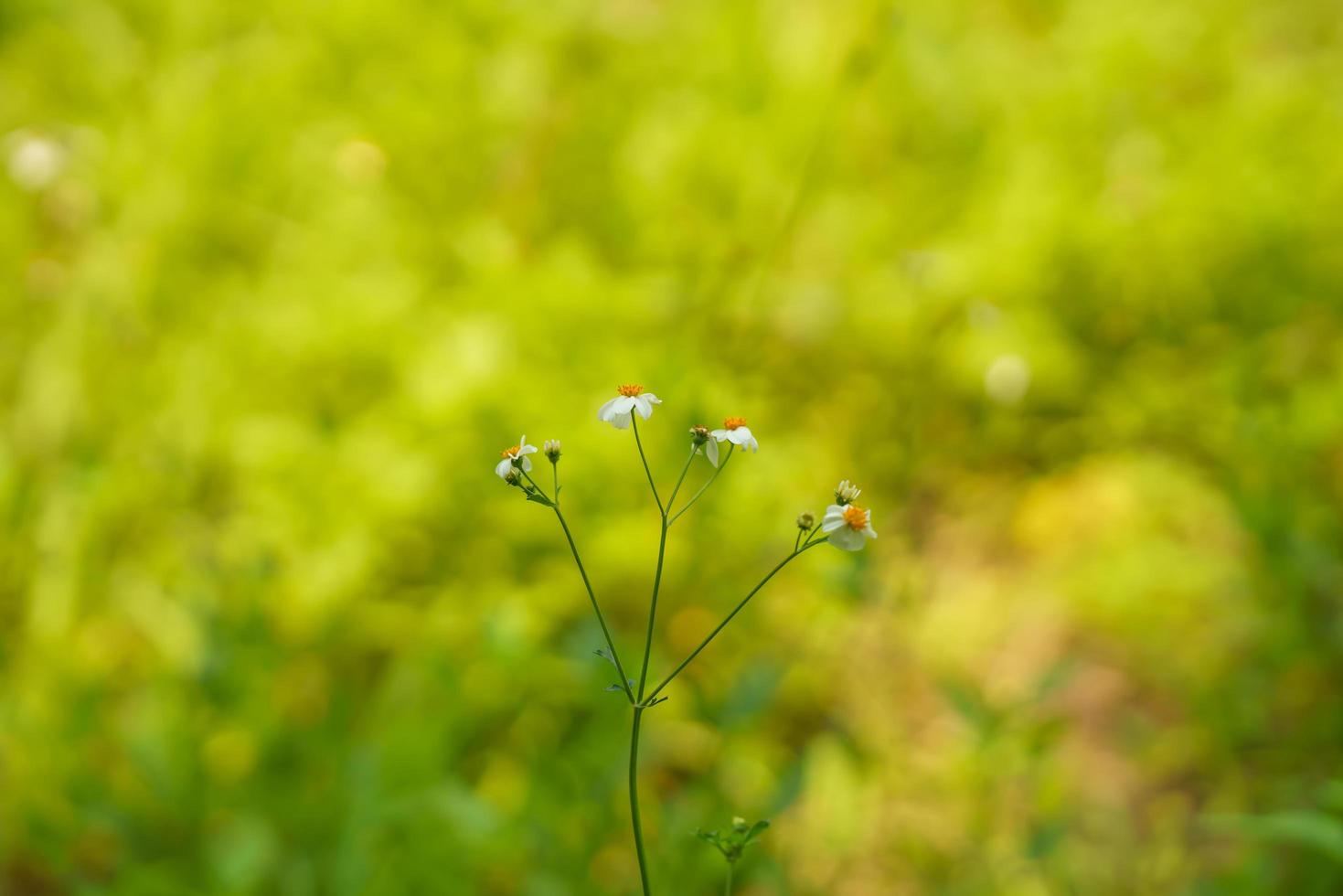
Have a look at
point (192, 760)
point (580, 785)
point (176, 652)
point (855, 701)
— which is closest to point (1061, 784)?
point (855, 701)

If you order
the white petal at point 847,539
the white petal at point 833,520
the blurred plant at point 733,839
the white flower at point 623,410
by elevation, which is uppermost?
the white flower at point 623,410

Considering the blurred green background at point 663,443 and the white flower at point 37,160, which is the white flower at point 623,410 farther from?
the white flower at point 37,160

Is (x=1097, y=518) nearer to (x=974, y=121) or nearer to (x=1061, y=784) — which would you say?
(x=1061, y=784)

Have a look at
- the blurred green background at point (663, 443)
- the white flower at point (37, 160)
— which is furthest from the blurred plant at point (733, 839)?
the white flower at point (37, 160)

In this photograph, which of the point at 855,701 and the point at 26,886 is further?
the point at 855,701

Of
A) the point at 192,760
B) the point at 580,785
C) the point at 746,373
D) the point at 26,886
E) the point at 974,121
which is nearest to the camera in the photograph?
the point at 580,785

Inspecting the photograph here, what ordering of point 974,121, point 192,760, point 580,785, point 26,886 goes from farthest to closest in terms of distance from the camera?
point 974,121
point 26,886
point 192,760
point 580,785

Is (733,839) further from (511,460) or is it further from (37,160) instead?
(37,160)

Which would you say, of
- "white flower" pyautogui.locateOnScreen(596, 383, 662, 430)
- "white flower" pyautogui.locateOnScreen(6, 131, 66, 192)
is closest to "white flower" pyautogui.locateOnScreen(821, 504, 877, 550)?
"white flower" pyautogui.locateOnScreen(596, 383, 662, 430)
